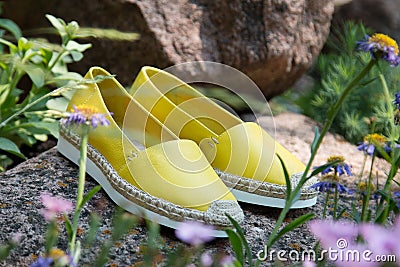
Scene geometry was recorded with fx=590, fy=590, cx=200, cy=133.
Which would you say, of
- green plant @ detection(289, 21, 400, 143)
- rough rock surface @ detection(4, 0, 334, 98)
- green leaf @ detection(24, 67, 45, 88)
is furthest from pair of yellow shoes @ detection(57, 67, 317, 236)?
green plant @ detection(289, 21, 400, 143)

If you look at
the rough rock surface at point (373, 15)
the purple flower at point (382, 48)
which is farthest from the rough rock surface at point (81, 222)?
the rough rock surface at point (373, 15)

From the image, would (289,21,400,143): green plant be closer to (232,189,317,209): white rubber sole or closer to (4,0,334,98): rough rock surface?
(4,0,334,98): rough rock surface

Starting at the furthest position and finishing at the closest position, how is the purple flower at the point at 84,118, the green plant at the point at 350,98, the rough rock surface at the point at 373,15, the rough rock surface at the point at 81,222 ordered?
the rough rock surface at the point at 373,15, the green plant at the point at 350,98, the rough rock surface at the point at 81,222, the purple flower at the point at 84,118

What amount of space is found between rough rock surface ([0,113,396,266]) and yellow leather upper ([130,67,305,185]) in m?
0.11

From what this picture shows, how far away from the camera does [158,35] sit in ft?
6.98

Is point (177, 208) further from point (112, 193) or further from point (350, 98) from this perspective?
point (350, 98)

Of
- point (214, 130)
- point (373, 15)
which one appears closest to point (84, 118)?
point (214, 130)

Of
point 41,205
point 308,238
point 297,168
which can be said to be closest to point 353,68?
point 297,168

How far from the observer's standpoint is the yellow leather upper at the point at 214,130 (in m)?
1.38

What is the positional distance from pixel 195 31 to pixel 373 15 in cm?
153

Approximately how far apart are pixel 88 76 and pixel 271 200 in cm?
52

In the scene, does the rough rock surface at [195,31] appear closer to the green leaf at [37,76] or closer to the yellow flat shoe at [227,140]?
the green leaf at [37,76]

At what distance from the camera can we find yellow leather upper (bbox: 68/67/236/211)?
3.98ft

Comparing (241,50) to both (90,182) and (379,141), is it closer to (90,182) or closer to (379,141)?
(90,182)
